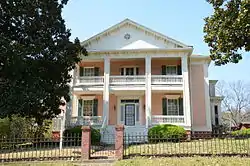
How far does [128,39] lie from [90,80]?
511 cm

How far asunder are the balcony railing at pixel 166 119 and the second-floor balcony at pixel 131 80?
9.73ft

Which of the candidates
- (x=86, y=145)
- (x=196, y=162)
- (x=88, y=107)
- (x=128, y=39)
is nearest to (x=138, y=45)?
(x=128, y=39)

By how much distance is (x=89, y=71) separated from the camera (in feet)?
91.5

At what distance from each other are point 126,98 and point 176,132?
21.5 ft

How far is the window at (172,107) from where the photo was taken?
2622cm

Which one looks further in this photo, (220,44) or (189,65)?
(189,65)

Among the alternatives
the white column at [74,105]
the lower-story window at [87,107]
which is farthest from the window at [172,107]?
the white column at [74,105]

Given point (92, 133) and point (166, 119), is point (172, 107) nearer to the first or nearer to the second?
point (166, 119)

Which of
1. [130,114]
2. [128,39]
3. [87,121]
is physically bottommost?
[87,121]

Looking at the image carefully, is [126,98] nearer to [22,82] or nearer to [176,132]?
[176,132]

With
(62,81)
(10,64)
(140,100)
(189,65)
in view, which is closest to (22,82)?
(10,64)

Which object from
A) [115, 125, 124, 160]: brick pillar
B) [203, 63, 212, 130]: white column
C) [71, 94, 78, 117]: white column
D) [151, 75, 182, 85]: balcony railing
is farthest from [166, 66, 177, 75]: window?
[115, 125, 124, 160]: brick pillar

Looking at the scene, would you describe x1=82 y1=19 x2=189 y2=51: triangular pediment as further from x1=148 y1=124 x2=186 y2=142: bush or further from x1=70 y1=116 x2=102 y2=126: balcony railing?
x1=148 y1=124 x2=186 y2=142: bush

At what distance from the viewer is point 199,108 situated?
27297mm
